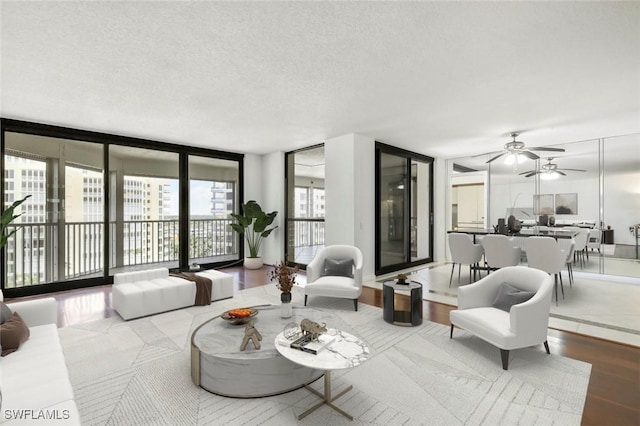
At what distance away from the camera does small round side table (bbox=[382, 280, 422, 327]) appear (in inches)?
143

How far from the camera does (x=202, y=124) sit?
16.5 ft

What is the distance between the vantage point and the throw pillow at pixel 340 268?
4.66 meters

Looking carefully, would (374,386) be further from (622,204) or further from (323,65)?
(622,204)

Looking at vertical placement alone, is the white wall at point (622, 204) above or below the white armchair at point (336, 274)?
above

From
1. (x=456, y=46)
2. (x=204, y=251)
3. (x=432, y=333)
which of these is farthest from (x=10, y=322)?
(x=204, y=251)

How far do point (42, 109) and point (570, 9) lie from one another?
599cm

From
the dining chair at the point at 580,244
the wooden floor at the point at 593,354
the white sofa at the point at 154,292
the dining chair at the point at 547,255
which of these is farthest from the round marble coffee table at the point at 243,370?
the dining chair at the point at 580,244

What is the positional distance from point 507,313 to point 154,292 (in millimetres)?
4134

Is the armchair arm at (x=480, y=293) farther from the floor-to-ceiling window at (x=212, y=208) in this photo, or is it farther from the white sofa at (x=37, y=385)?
the floor-to-ceiling window at (x=212, y=208)

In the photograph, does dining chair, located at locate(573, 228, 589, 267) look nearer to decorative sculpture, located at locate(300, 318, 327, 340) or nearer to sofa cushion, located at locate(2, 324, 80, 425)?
decorative sculpture, located at locate(300, 318, 327, 340)

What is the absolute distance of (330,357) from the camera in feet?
6.68

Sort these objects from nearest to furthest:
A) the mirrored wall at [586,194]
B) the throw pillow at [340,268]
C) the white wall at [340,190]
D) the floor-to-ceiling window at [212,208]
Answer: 1. the throw pillow at [340,268]
2. the white wall at [340,190]
3. the mirrored wall at [586,194]
4. the floor-to-ceiling window at [212,208]

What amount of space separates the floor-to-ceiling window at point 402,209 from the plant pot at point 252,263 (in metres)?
2.88

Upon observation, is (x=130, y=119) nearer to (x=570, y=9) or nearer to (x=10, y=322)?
(x=10, y=322)
